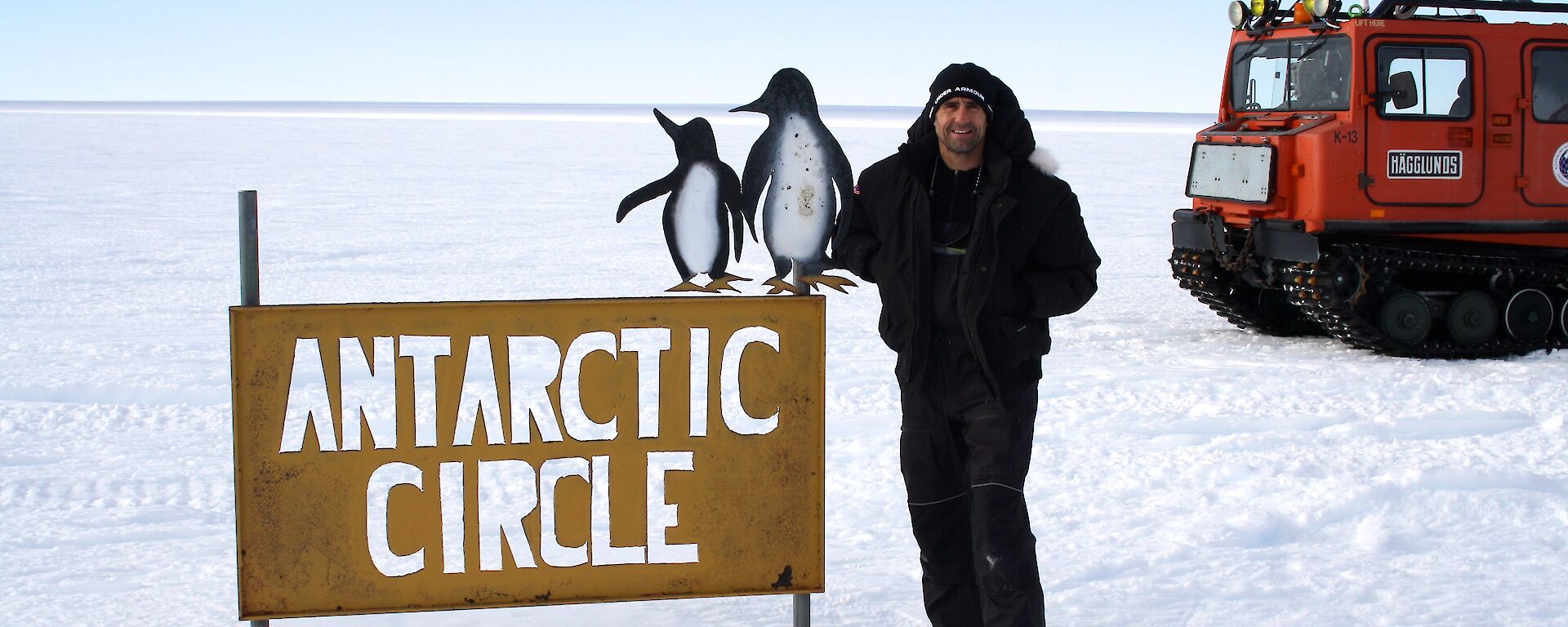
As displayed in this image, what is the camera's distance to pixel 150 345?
25.8 feet

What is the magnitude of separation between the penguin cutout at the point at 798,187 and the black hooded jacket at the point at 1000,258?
174 millimetres

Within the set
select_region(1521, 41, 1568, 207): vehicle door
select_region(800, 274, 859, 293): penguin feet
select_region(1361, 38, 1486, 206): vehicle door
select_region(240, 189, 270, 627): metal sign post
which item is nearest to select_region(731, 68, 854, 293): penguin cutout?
select_region(800, 274, 859, 293): penguin feet

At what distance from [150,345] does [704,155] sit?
548 centimetres

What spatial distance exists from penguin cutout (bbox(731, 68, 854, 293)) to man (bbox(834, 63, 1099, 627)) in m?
0.11

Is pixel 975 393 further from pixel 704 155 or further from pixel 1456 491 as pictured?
pixel 1456 491

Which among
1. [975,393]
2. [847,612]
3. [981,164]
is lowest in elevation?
[847,612]

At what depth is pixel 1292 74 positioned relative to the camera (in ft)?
29.2

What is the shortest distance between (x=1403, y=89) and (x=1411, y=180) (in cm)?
54

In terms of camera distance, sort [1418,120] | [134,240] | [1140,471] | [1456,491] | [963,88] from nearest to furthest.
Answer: [963,88], [1456,491], [1140,471], [1418,120], [134,240]

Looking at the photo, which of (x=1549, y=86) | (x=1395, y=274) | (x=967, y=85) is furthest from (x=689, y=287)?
(x=1549, y=86)

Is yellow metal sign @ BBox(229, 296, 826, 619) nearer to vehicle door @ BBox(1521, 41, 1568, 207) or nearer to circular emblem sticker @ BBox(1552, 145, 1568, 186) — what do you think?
vehicle door @ BBox(1521, 41, 1568, 207)

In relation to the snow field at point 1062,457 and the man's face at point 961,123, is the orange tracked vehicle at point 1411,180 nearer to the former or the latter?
the snow field at point 1062,457

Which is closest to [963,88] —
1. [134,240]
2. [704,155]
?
[704,155]

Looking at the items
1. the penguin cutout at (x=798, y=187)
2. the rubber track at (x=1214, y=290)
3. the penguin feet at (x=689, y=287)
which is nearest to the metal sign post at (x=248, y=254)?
the penguin feet at (x=689, y=287)
